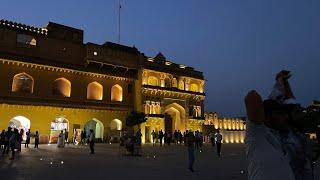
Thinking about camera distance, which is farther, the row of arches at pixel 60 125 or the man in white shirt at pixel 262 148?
the row of arches at pixel 60 125

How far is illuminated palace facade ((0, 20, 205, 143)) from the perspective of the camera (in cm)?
3070

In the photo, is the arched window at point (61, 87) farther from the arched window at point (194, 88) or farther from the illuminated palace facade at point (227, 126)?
the illuminated palace facade at point (227, 126)

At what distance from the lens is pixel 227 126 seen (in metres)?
50.3

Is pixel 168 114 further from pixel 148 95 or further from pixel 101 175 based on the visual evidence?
pixel 101 175

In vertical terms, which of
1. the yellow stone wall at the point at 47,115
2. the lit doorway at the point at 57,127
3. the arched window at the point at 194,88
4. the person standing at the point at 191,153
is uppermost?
the arched window at the point at 194,88

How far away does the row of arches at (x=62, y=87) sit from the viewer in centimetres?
3106

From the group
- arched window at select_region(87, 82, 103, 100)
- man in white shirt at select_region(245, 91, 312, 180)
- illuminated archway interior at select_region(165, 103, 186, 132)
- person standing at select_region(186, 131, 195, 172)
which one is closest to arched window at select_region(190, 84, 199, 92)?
illuminated archway interior at select_region(165, 103, 186, 132)

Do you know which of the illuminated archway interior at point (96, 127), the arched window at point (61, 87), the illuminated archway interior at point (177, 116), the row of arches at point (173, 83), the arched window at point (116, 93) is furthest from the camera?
the illuminated archway interior at point (177, 116)

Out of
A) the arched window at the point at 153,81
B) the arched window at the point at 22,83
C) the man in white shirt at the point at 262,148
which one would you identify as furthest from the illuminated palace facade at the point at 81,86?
the man in white shirt at the point at 262,148

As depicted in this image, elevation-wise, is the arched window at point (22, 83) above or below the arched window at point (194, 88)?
below

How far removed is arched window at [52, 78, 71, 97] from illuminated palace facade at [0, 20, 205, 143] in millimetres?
99

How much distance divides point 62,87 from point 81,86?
200 cm

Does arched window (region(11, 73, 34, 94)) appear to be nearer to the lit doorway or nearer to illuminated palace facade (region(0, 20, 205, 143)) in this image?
illuminated palace facade (region(0, 20, 205, 143))

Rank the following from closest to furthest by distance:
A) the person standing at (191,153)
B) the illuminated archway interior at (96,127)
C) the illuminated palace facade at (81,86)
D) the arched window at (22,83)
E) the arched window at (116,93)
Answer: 1. the person standing at (191,153)
2. the illuminated palace facade at (81,86)
3. the arched window at (22,83)
4. the illuminated archway interior at (96,127)
5. the arched window at (116,93)
